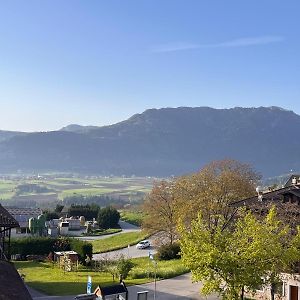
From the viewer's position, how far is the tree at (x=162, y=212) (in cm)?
6178

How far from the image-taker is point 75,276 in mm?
47250

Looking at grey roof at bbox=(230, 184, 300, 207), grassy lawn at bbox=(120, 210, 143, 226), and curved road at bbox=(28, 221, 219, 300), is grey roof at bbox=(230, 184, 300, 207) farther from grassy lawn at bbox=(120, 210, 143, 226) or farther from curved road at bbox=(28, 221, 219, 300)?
grassy lawn at bbox=(120, 210, 143, 226)

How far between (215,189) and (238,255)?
27.0 meters

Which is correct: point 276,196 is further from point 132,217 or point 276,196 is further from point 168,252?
point 132,217

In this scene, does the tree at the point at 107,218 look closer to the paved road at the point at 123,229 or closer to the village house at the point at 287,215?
the paved road at the point at 123,229

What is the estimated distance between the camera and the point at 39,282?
147 feet

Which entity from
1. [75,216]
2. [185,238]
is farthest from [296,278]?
[75,216]

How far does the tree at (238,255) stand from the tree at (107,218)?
7497 cm

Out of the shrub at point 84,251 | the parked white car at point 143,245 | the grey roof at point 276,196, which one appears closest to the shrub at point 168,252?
the shrub at point 84,251

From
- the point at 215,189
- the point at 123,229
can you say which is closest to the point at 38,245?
the point at 215,189

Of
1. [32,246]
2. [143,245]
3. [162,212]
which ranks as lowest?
[143,245]

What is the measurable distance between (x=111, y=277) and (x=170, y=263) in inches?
310

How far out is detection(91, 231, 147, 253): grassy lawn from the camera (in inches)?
2948

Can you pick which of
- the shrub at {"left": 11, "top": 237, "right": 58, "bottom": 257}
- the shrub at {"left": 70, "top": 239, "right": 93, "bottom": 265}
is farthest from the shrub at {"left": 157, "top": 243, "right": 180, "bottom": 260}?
the shrub at {"left": 11, "top": 237, "right": 58, "bottom": 257}
